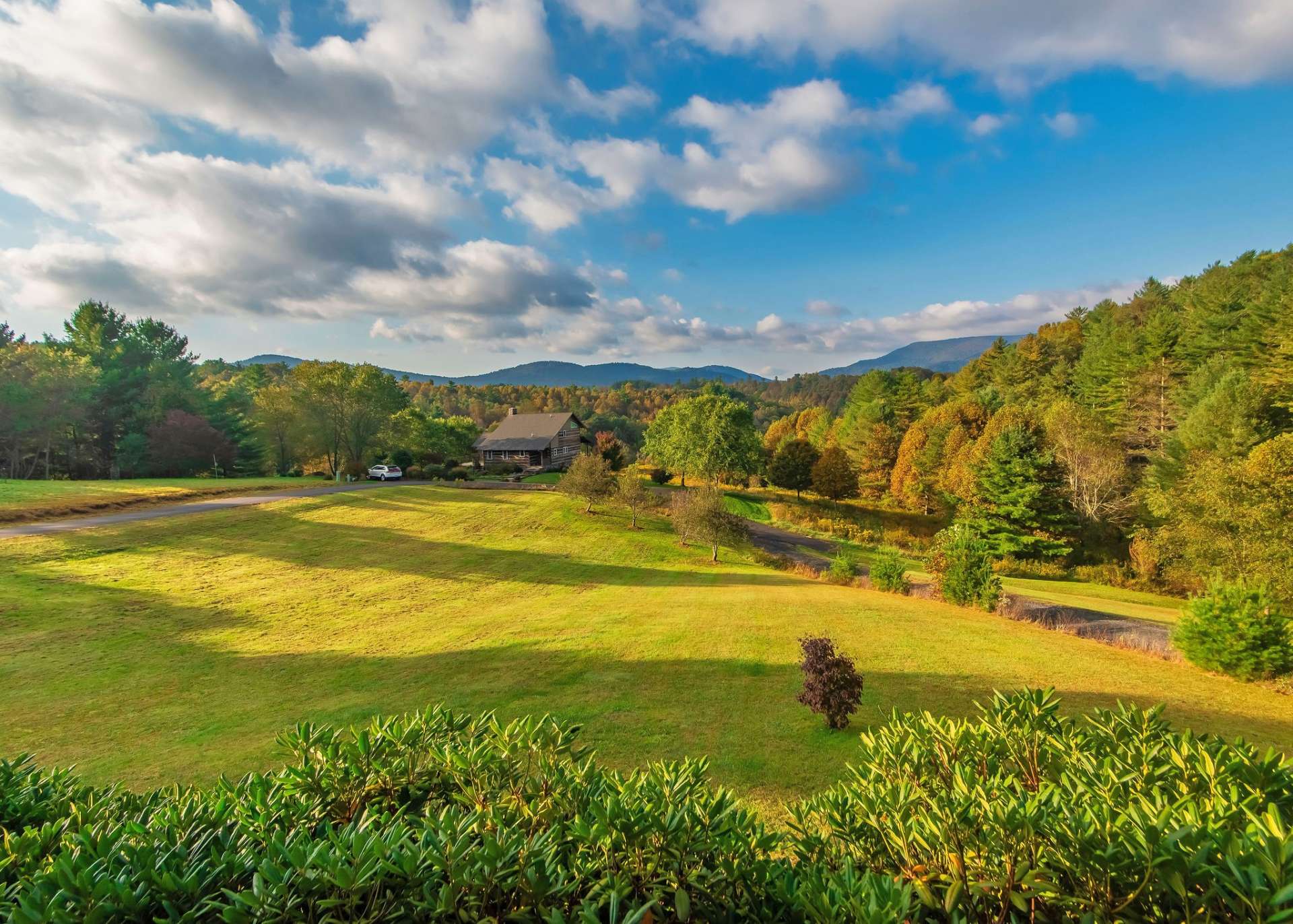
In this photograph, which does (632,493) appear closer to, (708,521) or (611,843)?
(708,521)

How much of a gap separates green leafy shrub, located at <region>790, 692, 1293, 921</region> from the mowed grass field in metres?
2.71

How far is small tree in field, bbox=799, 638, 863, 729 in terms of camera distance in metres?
7.32

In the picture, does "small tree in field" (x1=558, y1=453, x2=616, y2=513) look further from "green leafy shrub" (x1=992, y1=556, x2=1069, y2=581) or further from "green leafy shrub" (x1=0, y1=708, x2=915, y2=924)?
"green leafy shrub" (x1=0, y1=708, x2=915, y2=924)

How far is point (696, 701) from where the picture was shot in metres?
8.33

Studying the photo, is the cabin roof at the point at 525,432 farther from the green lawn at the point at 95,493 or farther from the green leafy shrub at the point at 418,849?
the green leafy shrub at the point at 418,849

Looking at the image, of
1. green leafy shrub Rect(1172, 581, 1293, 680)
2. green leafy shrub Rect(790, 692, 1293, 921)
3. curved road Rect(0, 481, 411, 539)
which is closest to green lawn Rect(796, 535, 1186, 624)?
green leafy shrub Rect(1172, 581, 1293, 680)

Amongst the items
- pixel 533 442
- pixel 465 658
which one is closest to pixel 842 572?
pixel 465 658

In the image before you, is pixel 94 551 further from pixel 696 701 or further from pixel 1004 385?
pixel 1004 385

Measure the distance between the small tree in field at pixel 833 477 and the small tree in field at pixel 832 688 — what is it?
137 ft

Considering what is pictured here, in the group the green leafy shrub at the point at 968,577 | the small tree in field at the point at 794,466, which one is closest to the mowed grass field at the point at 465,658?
the green leafy shrub at the point at 968,577

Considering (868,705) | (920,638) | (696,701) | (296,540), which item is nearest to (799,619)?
(920,638)

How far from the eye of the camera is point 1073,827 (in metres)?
2.24

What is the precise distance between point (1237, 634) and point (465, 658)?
1564 centimetres

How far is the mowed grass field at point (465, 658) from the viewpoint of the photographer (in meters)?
7.13
